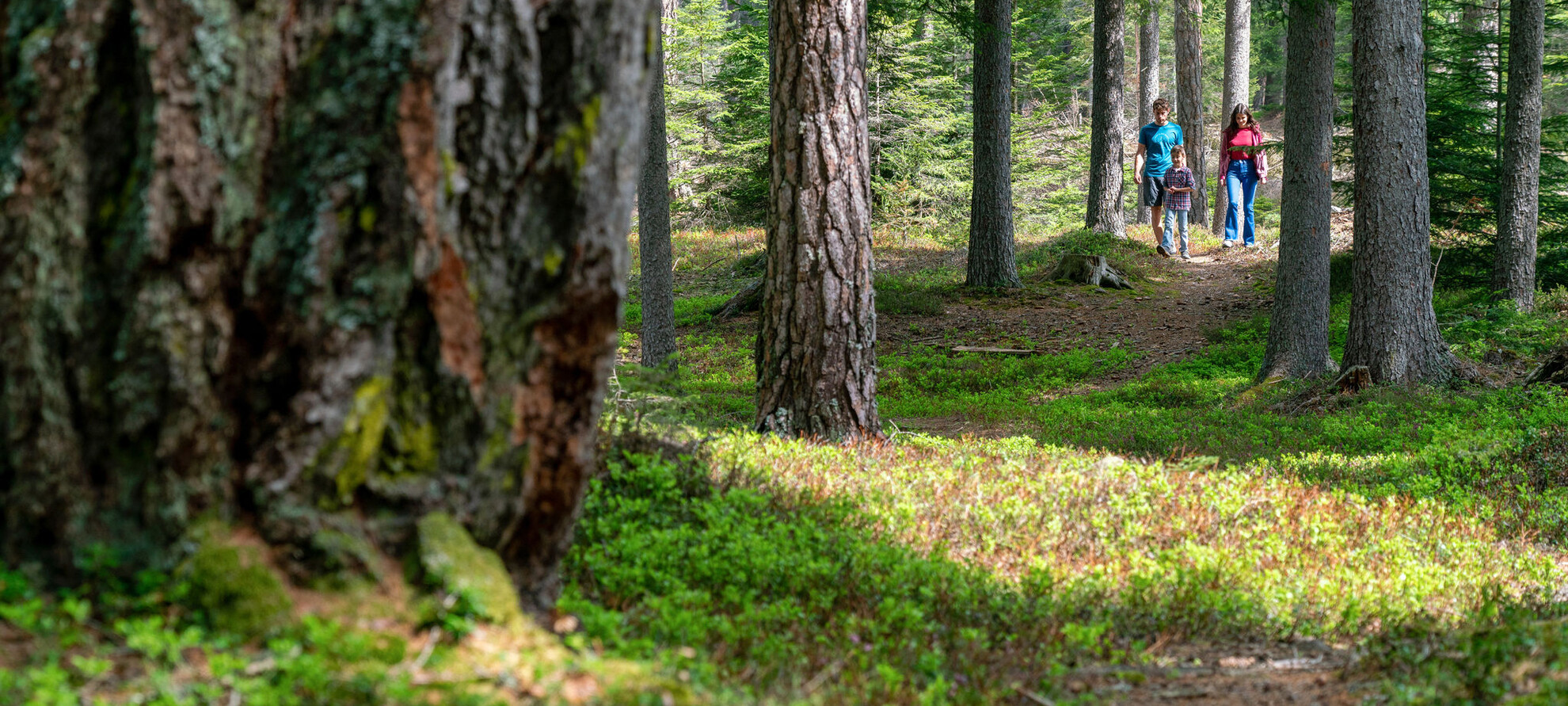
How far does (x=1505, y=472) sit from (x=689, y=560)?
617cm

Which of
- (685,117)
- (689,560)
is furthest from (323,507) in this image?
(685,117)

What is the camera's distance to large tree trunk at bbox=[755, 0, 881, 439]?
22.5 feet

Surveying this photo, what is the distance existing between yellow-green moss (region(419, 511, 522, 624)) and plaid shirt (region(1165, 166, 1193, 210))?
1531 cm

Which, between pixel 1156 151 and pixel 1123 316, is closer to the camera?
pixel 1123 316

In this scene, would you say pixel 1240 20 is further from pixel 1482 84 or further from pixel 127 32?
pixel 127 32

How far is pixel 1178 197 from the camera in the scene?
16938 millimetres

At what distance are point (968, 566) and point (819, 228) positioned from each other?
2.92 m

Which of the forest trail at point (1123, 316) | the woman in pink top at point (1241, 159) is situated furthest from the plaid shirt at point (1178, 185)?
the forest trail at point (1123, 316)

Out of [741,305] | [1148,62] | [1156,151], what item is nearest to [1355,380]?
[1156,151]

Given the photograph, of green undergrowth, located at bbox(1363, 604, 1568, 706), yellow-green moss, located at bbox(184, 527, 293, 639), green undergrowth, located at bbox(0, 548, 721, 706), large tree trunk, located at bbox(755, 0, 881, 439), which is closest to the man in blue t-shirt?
large tree trunk, located at bbox(755, 0, 881, 439)

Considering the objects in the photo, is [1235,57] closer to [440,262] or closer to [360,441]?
[440,262]

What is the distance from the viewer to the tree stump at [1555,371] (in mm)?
9125

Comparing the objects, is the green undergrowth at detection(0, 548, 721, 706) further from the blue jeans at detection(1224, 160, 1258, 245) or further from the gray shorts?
the blue jeans at detection(1224, 160, 1258, 245)

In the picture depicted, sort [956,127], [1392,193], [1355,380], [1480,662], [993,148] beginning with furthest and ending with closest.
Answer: [956,127] < [993,148] < [1355,380] < [1392,193] < [1480,662]
